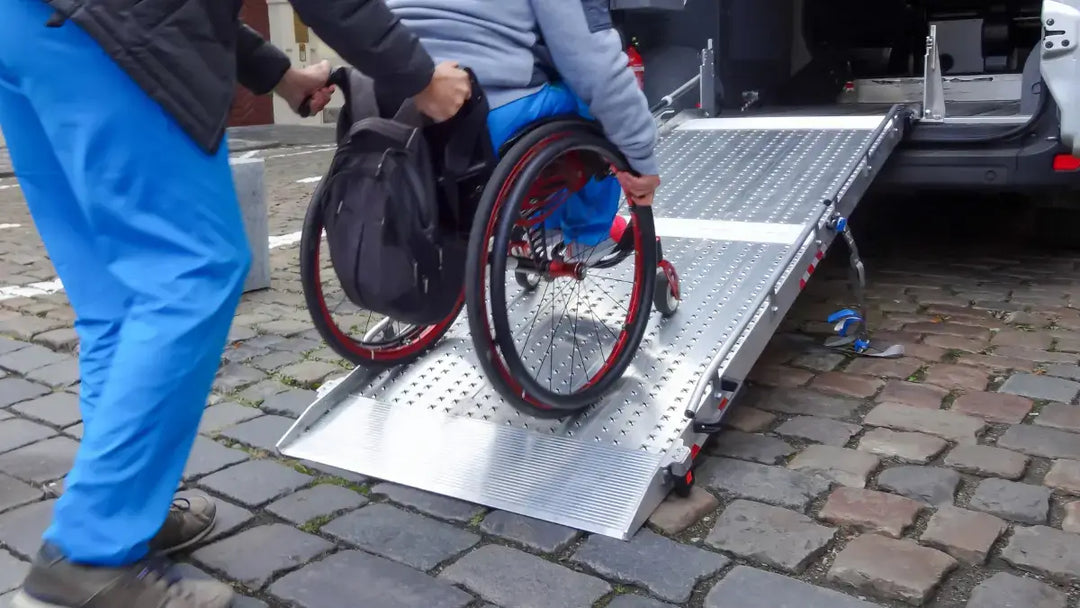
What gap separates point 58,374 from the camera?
371cm

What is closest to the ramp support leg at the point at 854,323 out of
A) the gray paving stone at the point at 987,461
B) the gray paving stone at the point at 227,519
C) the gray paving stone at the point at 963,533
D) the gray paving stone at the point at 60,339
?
the gray paving stone at the point at 987,461

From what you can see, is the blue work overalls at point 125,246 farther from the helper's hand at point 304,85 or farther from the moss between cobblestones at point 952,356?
the moss between cobblestones at point 952,356

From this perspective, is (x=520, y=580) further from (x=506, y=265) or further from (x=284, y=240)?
(x=284, y=240)

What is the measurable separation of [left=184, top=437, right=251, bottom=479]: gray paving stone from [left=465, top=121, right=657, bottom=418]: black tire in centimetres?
92

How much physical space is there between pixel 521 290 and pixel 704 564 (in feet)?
4.79

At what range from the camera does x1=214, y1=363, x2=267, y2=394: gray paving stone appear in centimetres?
357

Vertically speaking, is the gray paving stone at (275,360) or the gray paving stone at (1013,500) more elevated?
the gray paving stone at (1013,500)

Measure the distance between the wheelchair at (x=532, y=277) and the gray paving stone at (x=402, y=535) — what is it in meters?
0.36

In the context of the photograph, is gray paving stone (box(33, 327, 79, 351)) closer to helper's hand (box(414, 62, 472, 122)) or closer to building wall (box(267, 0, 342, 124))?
helper's hand (box(414, 62, 472, 122))

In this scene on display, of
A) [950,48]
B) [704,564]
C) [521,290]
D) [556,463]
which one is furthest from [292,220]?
[704,564]

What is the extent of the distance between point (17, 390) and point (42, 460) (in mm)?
740

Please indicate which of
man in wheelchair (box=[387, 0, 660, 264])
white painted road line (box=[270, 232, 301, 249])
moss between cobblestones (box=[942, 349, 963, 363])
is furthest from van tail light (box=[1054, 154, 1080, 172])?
white painted road line (box=[270, 232, 301, 249])

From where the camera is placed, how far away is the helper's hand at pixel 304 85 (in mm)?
2512

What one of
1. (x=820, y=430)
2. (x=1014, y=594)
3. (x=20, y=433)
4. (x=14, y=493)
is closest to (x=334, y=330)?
(x=14, y=493)
